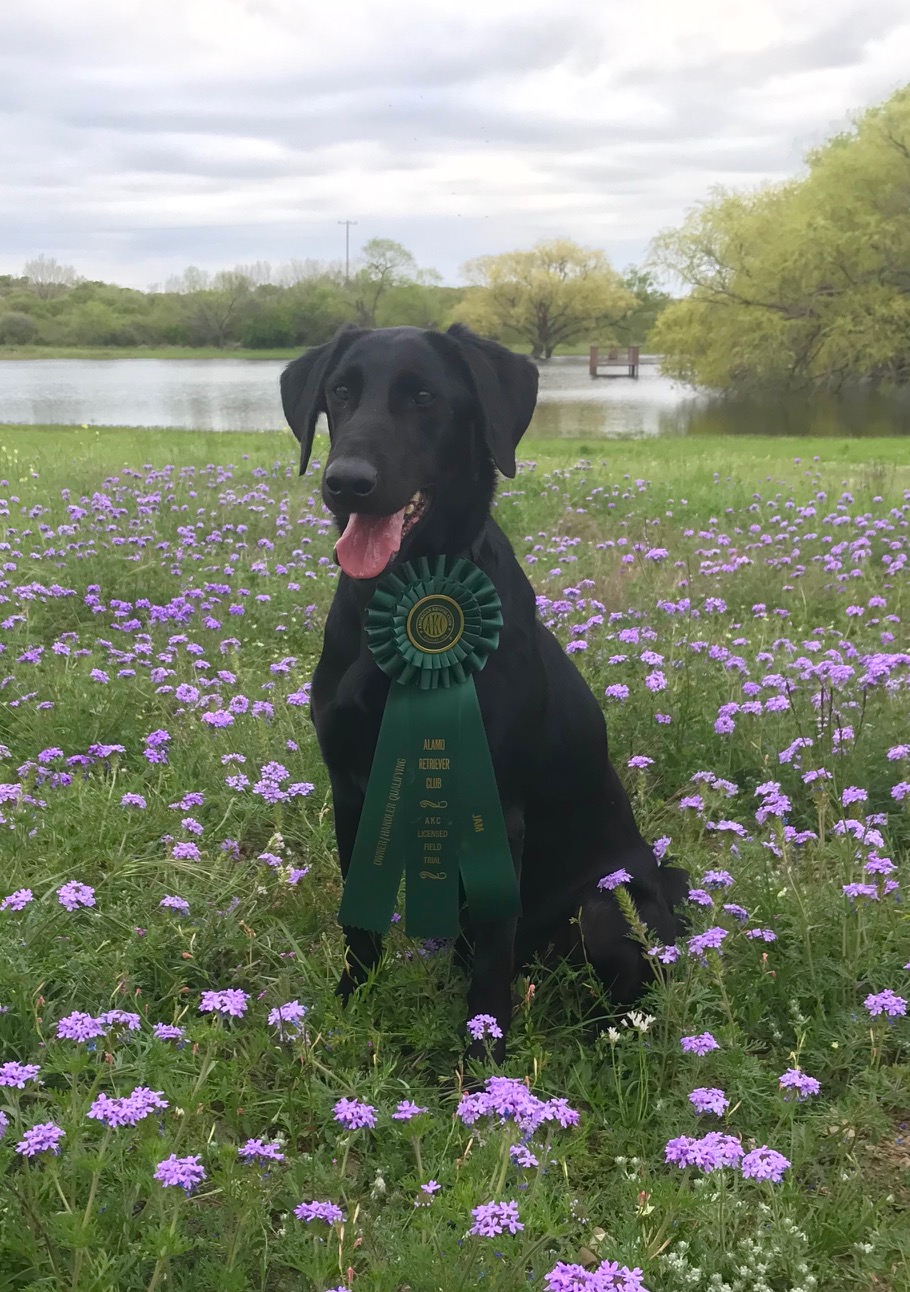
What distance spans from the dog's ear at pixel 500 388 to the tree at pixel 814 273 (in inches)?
1018

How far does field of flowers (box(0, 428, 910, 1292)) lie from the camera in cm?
142

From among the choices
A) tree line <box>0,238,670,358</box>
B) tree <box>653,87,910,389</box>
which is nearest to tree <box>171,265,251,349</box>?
tree line <box>0,238,670,358</box>

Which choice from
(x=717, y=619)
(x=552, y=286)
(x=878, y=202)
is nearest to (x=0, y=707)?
(x=717, y=619)

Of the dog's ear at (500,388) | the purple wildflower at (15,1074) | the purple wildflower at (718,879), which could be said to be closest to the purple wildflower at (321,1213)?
the purple wildflower at (15,1074)

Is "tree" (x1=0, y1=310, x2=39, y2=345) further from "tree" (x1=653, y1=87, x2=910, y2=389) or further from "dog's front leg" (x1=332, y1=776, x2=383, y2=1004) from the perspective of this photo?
"dog's front leg" (x1=332, y1=776, x2=383, y2=1004)

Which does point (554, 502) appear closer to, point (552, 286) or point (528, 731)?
point (528, 731)

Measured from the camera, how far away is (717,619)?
513cm

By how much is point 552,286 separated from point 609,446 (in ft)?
142

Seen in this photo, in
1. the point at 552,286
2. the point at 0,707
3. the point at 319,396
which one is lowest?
the point at 0,707

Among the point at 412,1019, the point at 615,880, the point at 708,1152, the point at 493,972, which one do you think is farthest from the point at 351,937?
the point at 708,1152

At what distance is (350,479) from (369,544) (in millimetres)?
198

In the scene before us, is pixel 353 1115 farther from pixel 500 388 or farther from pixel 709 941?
pixel 500 388

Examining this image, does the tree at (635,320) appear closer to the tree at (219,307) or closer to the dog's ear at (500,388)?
the tree at (219,307)

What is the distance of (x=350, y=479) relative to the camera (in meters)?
2.20
